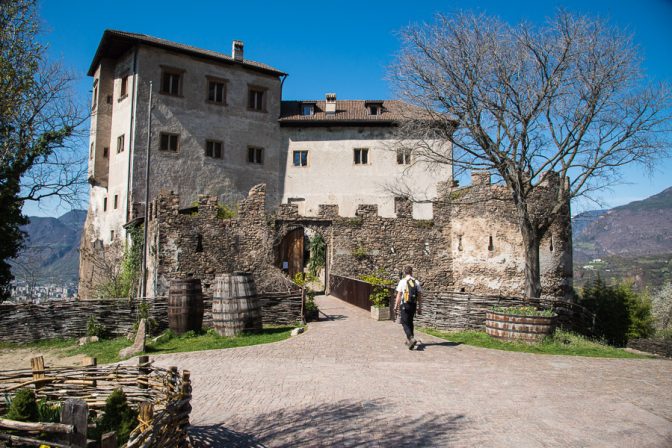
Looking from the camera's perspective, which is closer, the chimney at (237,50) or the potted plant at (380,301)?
the potted plant at (380,301)

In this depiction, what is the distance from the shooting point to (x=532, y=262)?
17.8 m

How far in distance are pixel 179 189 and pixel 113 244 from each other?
183 inches

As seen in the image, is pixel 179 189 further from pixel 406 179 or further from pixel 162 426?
pixel 162 426

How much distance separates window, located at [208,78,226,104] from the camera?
30.4 m

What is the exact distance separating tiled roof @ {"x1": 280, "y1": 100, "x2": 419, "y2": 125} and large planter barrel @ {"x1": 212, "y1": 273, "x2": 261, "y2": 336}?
19.4 meters

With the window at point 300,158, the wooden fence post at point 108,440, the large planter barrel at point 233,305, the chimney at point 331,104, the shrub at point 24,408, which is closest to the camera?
the wooden fence post at point 108,440

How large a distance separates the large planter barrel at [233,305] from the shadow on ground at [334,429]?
6947mm

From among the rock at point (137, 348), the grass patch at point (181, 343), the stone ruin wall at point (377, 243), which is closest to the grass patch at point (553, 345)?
the grass patch at point (181, 343)

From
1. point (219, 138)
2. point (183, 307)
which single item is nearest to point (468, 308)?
point (183, 307)

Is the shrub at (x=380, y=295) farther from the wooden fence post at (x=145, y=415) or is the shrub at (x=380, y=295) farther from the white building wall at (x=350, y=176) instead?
the white building wall at (x=350, y=176)

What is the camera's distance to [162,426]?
188 inches

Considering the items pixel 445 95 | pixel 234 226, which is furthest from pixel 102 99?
pixel 445 95

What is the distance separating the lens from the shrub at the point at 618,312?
1077 inches

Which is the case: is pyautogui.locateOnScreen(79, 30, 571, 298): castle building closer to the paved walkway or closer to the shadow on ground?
the paved walkway
